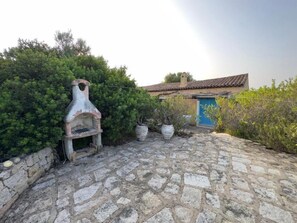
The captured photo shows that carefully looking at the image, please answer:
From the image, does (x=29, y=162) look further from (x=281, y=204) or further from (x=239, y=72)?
(x=239, y=72)

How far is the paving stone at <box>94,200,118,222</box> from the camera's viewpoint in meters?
1.91

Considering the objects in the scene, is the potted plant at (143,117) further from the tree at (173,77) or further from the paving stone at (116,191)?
the tree at (173,77)

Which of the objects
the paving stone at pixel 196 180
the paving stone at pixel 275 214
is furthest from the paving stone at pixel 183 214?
the paving stone at pixel 275 214

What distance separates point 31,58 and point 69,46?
8.79 metres

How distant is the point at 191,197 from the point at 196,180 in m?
0.56

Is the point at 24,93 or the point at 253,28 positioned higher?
the point at 253,28

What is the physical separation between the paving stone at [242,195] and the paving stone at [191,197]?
57 cm

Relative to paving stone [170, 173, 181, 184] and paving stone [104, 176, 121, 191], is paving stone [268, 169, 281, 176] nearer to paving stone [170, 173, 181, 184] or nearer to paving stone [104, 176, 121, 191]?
paving stone [170, 173, 181, 184]

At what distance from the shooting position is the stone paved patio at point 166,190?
1.93m

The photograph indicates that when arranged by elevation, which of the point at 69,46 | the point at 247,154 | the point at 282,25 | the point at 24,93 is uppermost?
the point at 69,46

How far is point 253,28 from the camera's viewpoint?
603 cm

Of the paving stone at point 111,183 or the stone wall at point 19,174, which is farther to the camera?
the paving stone at point 111,183

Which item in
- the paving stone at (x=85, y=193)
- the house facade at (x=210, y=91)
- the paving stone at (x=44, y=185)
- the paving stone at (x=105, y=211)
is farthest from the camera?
the house facade at (x=210, y=91)

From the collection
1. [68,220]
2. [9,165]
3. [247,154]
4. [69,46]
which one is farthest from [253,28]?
[69,46]
